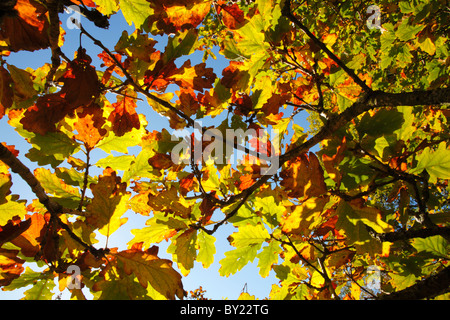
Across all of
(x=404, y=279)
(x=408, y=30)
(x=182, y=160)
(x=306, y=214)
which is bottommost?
(x=404, y=279)

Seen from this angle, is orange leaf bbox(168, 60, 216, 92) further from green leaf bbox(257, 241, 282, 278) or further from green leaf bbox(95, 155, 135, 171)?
green leaf bbox(257, 241, 282, 278)

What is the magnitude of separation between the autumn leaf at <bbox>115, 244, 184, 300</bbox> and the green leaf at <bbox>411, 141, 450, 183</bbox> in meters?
1.46

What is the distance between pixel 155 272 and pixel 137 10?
138cm

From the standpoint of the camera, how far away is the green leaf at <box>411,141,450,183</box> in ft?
4.47

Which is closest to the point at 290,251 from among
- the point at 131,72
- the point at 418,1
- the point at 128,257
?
the point at 128,257

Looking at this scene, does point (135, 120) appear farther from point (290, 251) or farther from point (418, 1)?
point (418, 1)

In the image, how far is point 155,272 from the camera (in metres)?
1.15

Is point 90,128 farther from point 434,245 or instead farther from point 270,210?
point 434,245

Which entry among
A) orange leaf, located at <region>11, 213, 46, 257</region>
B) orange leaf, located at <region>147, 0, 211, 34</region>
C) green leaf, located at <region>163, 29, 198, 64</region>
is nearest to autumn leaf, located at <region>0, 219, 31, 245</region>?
orange leaf, located at <region>11, 213, 46, 257</region>

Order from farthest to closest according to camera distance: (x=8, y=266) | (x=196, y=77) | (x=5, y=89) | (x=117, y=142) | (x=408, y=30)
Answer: (x=408, y=30) → (x=117, y=142) → (x=196, y=77) → (x=8, y=266) → (x=5, y=89)

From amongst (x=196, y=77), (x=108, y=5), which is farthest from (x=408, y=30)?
(x=108, y=5)

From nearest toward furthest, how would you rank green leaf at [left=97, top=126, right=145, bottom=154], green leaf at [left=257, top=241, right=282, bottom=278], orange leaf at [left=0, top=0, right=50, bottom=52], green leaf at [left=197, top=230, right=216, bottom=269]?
1. orange leaf at [left=0, top=0, right=50, bottom=52]
2. green leaf at [left=97, top=126, right=145, bottom=154]
3. green leaf at [left=197, top=230, right=216, bottom=269]
4. green leaf at [left=257, top=241, right=282, bottom=278]

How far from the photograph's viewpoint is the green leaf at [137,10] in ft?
4.47

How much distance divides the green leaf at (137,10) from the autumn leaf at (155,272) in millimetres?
1246
